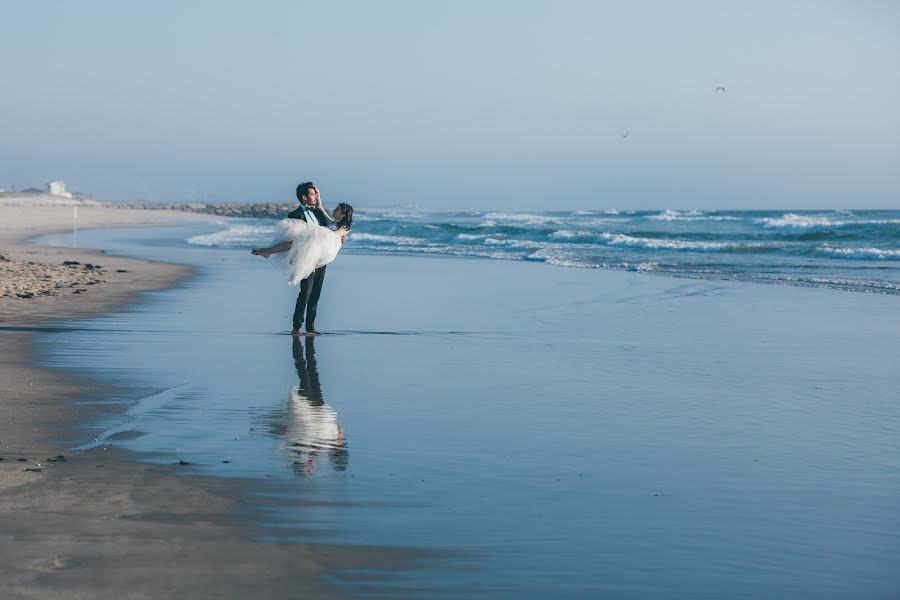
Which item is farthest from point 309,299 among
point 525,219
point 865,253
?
point 525,219

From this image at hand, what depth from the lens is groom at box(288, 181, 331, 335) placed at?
34.4 ft

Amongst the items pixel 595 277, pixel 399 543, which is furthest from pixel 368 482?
pixel 595 277

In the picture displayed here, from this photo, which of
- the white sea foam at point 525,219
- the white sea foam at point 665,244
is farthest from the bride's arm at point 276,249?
the white sea foam at point 525,219

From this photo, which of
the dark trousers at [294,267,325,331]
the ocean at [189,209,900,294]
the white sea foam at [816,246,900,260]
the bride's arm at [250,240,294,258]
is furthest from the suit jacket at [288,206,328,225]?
the white sea foam at [816,246,900,260]

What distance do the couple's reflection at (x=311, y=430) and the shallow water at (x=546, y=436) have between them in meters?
0.02

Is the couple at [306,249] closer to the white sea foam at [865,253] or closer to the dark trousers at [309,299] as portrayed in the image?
the dark trousers at [309,299]

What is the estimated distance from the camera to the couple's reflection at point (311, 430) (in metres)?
5.09

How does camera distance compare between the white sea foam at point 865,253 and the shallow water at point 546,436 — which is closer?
the shallow water at point 546,436

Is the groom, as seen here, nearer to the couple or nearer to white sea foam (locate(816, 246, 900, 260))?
the couple

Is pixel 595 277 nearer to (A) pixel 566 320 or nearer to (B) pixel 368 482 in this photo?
(A) pixel 566 320

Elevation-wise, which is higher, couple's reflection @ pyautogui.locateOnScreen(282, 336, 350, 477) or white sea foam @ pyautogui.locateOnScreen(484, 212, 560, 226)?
white sea foam @ pyautogui.locateOnScreen(484, 212, 560, 226)

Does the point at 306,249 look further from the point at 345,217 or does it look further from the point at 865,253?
the point at 865,253

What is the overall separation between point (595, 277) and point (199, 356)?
12.1 meters

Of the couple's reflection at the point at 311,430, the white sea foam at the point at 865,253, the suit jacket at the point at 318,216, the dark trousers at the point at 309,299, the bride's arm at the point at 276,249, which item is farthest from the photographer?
the white sea foam at the point at 865,253
